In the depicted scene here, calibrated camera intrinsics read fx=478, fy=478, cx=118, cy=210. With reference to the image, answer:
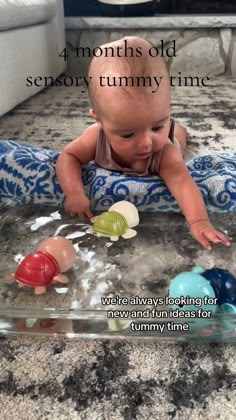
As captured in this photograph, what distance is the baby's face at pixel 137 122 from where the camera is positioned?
0.77 meters

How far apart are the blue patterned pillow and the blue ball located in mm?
245

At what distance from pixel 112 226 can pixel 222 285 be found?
0.24 metres

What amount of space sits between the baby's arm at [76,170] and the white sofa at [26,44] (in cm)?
60

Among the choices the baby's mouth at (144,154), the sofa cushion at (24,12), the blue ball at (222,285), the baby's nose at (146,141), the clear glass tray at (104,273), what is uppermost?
the sofa cushion at (24,12)

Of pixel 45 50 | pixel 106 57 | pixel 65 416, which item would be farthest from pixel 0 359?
pixel 45 50

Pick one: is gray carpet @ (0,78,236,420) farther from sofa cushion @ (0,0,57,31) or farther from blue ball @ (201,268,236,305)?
sofa cushion @ (0,0,57,31)

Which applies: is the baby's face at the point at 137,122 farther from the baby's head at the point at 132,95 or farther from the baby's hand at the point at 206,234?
the baby's hand at the point at 206,234

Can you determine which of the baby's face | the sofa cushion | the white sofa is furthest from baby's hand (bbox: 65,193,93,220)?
the sofa cushion

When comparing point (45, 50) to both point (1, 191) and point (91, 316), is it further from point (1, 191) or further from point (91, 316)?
point (91, 316)

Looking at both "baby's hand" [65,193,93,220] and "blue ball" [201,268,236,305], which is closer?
"blue ball" [201,268,236,305]

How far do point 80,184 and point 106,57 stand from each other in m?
0.23

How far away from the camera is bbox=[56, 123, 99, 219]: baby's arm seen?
2.88 feet

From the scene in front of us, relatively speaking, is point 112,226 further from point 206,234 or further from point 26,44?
point 26,44

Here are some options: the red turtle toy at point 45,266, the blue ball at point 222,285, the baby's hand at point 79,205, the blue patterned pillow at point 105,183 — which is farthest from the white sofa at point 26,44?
the blue ball at point 222,285
